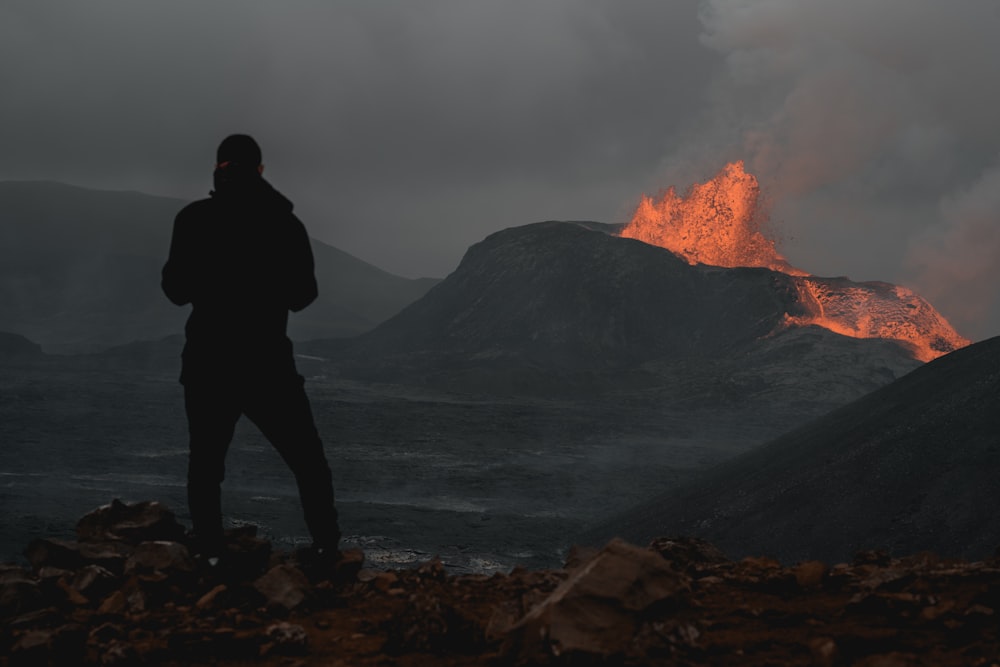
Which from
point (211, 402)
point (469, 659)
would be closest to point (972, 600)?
point (469, 659)

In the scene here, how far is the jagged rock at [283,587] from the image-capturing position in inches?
132

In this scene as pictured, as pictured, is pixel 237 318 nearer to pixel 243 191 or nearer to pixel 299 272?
pixel 299 272

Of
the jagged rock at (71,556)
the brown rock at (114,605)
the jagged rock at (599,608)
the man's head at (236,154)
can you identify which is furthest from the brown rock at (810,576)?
the jagged rock at (71,556)

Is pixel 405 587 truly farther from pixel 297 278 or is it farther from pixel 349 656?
pixel 297 278

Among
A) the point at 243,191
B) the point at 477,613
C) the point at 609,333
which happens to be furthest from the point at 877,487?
the point at 609,333

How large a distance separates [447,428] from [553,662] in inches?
1314

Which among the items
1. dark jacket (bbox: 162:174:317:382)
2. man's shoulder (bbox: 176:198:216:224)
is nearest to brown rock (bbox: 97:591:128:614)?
dark jacket (bbox: 162:174:317:382)

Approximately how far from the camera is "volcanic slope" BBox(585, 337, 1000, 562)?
11.6m

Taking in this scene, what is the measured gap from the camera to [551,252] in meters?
70.1

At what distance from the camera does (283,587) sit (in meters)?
3.42

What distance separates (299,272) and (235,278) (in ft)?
0.84

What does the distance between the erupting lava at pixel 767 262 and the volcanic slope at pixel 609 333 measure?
238cm

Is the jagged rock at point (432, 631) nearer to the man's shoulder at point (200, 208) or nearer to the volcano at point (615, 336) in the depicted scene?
the man's shoulder at point (200, 208)

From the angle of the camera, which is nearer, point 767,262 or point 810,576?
point 810,576
